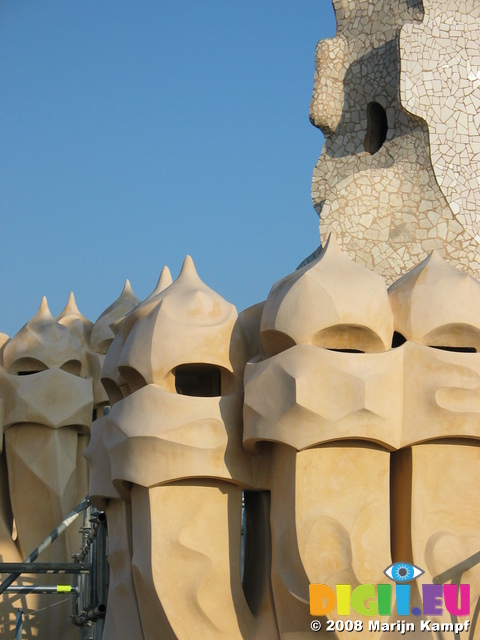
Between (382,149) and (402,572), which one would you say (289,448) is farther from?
(382,149)

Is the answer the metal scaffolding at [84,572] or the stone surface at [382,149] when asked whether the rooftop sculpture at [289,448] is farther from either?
the stone surface at [382,149]

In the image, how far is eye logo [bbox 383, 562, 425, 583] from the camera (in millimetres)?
9375

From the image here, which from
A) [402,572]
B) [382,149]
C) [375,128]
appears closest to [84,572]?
[402,572]

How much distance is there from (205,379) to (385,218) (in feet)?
10.7

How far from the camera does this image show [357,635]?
918 centimetres

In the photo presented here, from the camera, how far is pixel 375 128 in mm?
14531

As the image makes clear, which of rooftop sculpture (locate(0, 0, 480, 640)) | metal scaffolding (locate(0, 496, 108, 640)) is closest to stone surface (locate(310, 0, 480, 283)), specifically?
rooftop sculpture (locate(0, 0, 480, 640))

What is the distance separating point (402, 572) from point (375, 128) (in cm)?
685

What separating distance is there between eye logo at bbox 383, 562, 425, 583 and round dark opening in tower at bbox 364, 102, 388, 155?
653 centimetres

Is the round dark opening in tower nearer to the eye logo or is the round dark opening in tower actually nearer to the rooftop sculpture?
the rooftop sculpture

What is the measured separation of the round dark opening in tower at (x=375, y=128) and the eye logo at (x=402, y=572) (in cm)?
653

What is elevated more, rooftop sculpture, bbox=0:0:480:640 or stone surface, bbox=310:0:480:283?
stone surface, bbox=310:0:480:283

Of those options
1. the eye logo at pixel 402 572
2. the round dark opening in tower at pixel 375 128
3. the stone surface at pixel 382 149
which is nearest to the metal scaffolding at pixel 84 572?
the eye logo at pixel 402 572

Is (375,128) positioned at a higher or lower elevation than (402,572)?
higher
